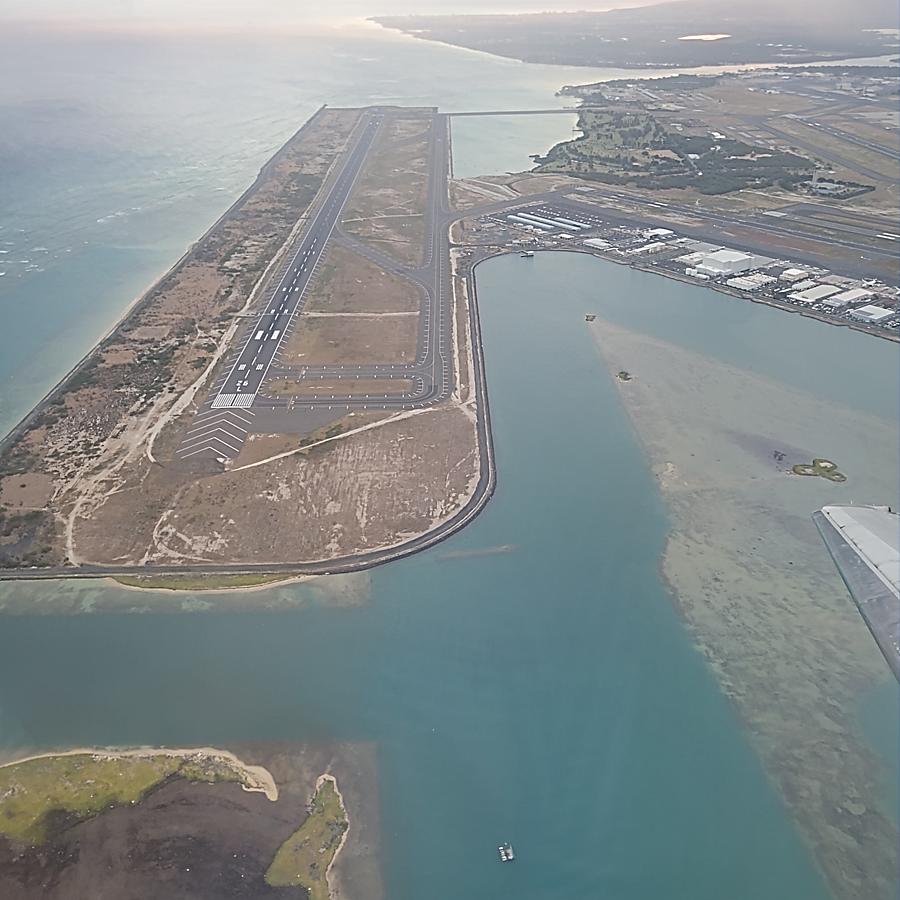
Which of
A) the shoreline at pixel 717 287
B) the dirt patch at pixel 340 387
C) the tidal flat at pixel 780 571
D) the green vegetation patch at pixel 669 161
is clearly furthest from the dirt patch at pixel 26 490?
the green vegetation patch at pixel 669 161

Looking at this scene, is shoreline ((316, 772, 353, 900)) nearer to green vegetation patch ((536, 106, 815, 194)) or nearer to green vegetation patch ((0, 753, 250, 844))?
green vegetation patch ((0, 753, 250, 844))

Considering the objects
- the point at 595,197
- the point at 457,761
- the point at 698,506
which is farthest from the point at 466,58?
the point at 457,761

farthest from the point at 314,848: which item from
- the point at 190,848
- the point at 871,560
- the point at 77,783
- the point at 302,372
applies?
the point at 302,372

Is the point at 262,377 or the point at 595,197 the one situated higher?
the point at 595,197

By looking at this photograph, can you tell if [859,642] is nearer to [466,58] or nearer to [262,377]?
[262,377]

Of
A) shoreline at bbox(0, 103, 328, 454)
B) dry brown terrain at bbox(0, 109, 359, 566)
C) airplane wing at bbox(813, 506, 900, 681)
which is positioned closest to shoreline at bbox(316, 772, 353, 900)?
dry brown terrain at bbox(0, 109, 359, 566)

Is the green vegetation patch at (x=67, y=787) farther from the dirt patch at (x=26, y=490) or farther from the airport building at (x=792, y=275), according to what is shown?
the airport building at (x=792, y=275)
